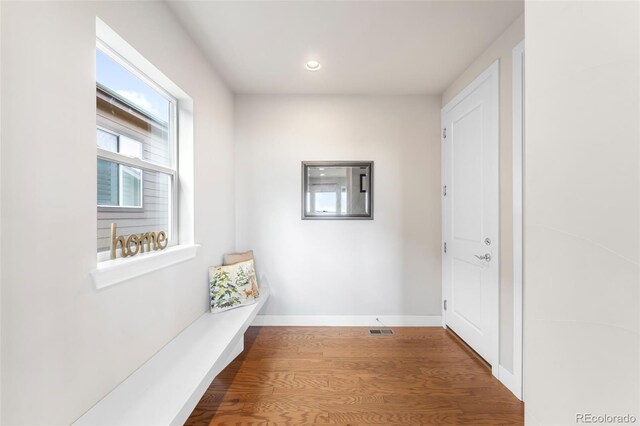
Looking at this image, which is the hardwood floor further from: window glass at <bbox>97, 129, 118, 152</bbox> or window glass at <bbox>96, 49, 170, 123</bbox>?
window glass at <bbox>96, 49, 170, 123</bbox>

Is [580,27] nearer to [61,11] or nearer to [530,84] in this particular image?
[530,84]

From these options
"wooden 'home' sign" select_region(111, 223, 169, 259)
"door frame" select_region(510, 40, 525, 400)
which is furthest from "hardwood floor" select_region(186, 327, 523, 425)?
"wooden 'home' sign" select_region(111, 223, 169, 259)

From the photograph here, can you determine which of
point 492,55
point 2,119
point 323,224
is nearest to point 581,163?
point 2,119

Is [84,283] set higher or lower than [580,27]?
lower

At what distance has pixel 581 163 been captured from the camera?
1.05 feet

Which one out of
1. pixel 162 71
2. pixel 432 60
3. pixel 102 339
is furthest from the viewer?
pixel 432 60

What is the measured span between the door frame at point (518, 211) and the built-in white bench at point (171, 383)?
6.31 ft

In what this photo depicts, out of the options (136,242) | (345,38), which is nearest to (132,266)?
(136,242)

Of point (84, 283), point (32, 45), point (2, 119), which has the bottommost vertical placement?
point (84, 283)

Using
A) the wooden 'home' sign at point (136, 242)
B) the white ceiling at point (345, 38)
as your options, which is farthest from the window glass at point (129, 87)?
the wooden 'home' sign at point (136, 242)

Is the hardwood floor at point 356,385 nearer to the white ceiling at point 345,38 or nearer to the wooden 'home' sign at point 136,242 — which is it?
the wooden 'home' sign at point 136,242

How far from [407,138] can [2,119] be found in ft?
9.97

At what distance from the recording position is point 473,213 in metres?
2.51

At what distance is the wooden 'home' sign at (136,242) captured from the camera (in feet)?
4.69
